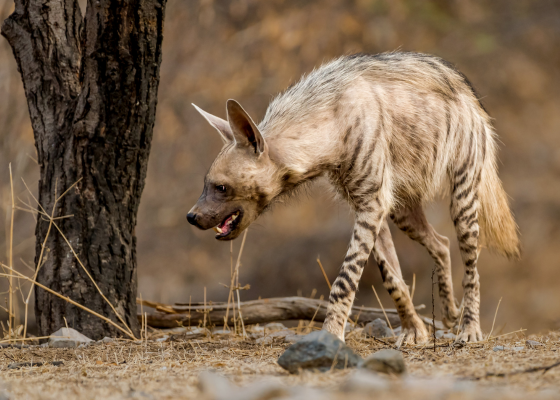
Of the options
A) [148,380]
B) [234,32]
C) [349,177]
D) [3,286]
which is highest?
[234,32]

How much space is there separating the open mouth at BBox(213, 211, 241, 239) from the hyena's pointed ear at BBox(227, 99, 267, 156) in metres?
0.38

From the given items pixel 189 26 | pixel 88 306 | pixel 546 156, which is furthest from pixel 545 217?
pixel 88 306

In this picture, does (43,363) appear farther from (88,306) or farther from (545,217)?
(545,217)

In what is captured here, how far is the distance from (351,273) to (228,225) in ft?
2.37

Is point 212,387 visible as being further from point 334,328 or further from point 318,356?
point 334,328

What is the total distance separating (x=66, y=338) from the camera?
3.49m

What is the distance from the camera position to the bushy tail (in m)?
4.25

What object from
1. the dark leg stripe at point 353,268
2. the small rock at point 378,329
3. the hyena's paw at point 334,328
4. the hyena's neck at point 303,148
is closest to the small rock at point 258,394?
the hyena's paw at point 334,328

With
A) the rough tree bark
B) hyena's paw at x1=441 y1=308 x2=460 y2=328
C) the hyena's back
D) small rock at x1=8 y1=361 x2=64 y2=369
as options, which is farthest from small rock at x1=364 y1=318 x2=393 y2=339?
small rock at x1=8 y1=361 x2=64 y2=369

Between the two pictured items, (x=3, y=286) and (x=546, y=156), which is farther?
(x=546, y=156)

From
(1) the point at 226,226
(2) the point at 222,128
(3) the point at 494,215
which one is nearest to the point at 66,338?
(1) the point at 226,226

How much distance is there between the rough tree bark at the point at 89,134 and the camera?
355 centimetres

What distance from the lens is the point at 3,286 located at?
8422 millimetres

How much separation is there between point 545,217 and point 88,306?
716cm
